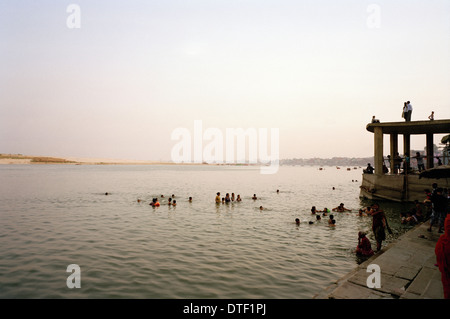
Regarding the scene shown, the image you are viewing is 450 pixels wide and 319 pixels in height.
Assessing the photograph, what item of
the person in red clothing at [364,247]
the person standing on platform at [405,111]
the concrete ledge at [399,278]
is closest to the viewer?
the concrete ledge at [399,278]

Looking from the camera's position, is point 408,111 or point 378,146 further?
point 378,146

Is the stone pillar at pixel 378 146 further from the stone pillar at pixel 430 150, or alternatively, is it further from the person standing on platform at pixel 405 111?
the stone pillar at pixel 430 150

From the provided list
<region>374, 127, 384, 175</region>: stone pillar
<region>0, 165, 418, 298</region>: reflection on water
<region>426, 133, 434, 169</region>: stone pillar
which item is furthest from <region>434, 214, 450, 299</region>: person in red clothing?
<region>426, 133, 434, 169</region>: stone pillar

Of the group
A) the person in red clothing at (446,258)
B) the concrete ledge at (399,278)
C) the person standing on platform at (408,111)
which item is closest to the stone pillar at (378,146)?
the person standing on platform at (408,111)

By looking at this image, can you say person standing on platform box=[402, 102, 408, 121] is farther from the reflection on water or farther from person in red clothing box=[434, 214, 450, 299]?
person in red clothing box=[434, 214, 450, 299]

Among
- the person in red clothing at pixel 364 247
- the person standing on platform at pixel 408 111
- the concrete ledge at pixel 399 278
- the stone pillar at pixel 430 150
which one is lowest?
the person in red clothing at pixel 364 247

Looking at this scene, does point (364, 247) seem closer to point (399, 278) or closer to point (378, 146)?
point (399, 278)

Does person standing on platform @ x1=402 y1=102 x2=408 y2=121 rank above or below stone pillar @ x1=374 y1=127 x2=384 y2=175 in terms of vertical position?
above

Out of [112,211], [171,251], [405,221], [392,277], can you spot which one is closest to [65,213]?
[112,211]

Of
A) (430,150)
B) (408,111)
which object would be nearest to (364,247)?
(408,111)

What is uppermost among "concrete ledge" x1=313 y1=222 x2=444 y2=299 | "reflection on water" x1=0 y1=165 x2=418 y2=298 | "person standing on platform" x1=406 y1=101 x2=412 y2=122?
"person standing on platform" x1=406 y1=101 x2=412 y2=122

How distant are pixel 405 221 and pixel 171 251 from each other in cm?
1746

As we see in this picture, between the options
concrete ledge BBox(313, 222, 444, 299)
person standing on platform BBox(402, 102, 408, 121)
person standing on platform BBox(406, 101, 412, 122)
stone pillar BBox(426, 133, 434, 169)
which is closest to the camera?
concrete ledge BBox(313, 222, 444, 299)

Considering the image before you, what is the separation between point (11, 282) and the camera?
34.7 ft
